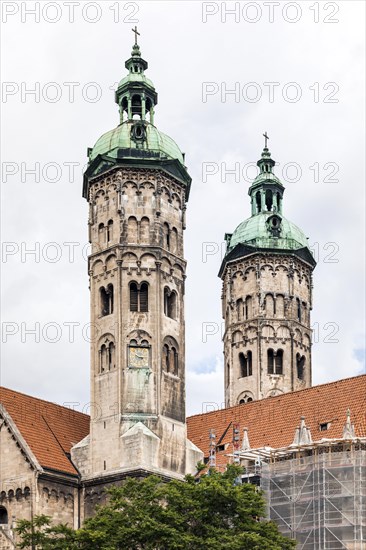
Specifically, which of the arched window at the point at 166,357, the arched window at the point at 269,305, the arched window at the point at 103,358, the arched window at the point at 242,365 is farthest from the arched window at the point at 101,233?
the arched window at the point at 242,365

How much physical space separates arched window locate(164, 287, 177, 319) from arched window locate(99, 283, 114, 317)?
2744 mm

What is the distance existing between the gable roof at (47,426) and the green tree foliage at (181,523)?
11.1 m

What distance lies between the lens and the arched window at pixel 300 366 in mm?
80325

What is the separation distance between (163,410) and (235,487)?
562 inches

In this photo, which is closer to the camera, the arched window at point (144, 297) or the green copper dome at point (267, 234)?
the arched window at point (144, 297)

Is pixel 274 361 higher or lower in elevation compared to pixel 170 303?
lower

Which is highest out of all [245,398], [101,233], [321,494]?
[101,233]

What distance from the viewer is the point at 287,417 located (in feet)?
215

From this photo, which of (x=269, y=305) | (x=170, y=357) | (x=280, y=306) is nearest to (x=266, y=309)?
(x=269, y=305)

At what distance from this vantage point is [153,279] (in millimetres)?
64750

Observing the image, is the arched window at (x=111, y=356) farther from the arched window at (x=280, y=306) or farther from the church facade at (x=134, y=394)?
the arched window at (x=280, y=306)

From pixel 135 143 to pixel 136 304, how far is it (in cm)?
881

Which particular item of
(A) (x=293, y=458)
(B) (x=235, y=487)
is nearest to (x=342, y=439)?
(A) (x=293, y=458)

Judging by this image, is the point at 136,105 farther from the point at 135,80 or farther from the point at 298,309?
the point at 298,309
